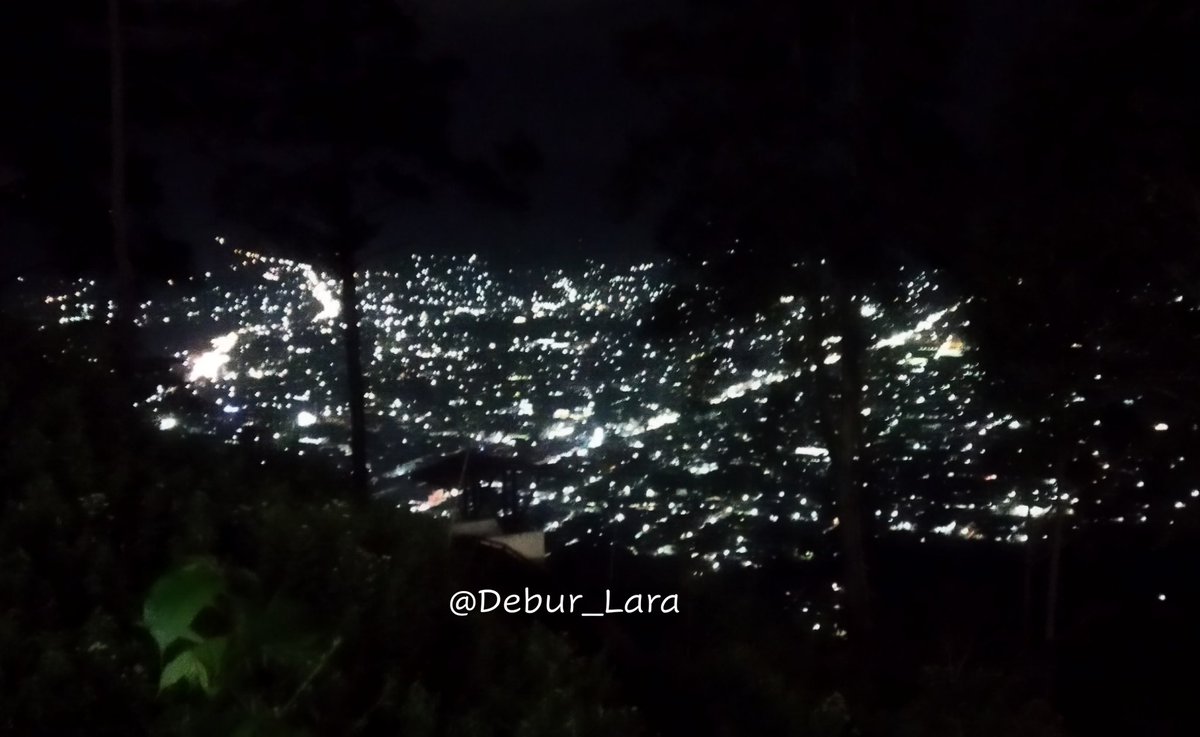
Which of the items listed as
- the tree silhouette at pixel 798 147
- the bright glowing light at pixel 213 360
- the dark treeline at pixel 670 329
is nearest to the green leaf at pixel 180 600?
the dark treeline at pixel 670 329

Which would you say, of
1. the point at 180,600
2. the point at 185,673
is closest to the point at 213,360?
the point at 180,600

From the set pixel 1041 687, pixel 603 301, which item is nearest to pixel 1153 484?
pixel 1041 687

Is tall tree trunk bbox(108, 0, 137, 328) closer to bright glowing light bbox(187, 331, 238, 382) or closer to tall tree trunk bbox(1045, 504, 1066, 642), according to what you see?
bright glowing light bbox(187, 331, 238, 382)

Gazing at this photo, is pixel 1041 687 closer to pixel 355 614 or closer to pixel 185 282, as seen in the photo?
pixel 355 614

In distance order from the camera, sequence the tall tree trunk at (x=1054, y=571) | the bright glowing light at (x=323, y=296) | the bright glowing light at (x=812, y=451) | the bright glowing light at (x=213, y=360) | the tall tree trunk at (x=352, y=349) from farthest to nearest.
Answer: the bright glowing light at (x=323, y=296), the tall tree trunk at (x=352, y=349), the bright glowing light at (x=812, y=451), the tall tree trunk at (x=1054, y=571), the bright glowing light at (x=213, y=360)

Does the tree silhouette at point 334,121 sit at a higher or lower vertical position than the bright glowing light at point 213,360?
higher

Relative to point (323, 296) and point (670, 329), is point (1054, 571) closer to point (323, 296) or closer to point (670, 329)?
point (670, 329)

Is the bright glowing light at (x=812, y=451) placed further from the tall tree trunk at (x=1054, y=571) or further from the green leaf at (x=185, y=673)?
the green leaf at (x=185, y=673)
